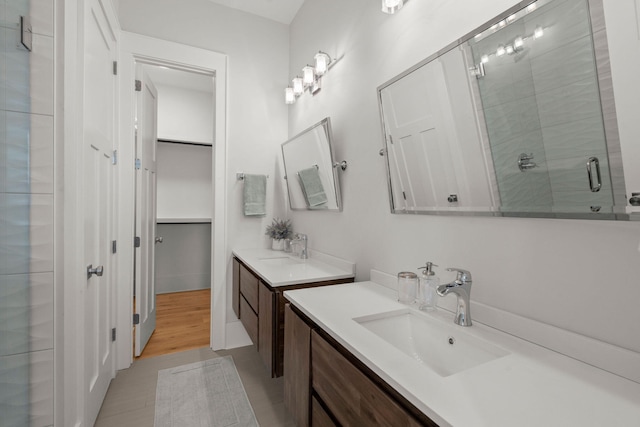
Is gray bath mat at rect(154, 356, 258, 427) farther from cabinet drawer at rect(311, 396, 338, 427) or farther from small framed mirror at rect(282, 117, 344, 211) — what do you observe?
small framed mirror at rect(282, 117, 344, 211)

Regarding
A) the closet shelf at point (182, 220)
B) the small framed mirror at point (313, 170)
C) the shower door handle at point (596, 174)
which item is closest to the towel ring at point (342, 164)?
the small framed mirror at point (313, 170)

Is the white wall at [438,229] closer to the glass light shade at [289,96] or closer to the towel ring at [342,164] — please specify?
the towel ring at [342,164]

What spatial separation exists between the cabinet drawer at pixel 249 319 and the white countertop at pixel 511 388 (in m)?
1.06

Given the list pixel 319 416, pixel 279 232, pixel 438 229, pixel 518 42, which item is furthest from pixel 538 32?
pixel 279 232

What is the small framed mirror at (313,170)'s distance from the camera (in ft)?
6.51

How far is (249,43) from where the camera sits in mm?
2693

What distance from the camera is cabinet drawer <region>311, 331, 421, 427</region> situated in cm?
73

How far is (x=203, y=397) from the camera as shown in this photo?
6.17 ft

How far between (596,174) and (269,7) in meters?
2.77

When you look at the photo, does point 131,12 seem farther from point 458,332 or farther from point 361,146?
point 458,332

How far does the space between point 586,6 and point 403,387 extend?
1.02 metres

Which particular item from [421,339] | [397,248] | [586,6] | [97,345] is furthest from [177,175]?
[586,6]

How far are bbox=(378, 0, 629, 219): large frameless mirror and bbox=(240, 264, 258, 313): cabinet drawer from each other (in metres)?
1.13

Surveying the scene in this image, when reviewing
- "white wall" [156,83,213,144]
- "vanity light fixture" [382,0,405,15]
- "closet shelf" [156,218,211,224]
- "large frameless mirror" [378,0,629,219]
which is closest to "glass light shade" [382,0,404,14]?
"vanity light fixture" [382,0,405,15]
